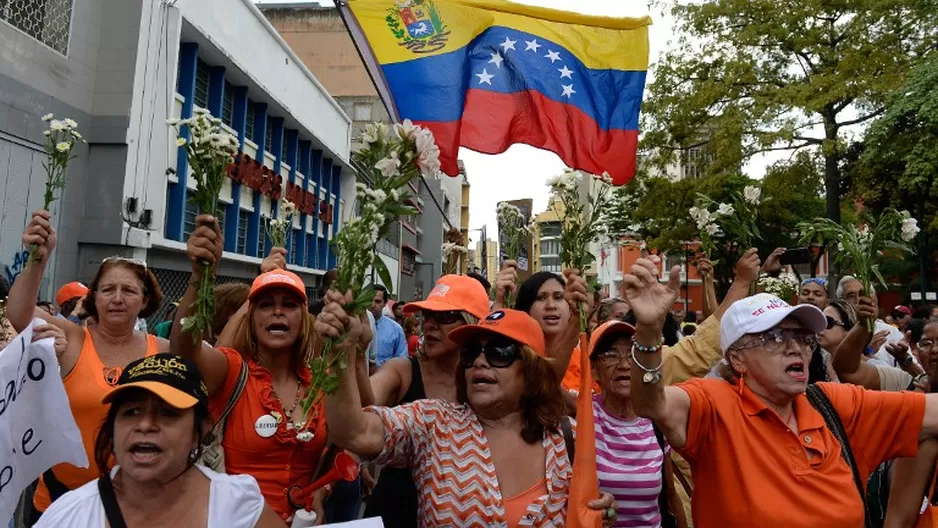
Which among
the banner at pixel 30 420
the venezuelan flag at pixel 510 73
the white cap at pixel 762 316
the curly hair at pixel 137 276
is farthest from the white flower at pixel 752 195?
the banner at pixel 30 420

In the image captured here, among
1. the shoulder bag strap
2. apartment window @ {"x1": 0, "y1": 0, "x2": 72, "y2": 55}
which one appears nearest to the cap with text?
the shoulder bag strap

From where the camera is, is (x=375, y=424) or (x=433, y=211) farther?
(x=433, y=211)

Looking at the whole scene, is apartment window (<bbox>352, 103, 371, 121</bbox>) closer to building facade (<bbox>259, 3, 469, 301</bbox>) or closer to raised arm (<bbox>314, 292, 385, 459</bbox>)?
building facade (<bbox>259, 3, 469, 301</bbox>)

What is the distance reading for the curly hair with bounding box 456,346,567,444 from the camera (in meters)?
2.80

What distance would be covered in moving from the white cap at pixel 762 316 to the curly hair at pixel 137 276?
261 cm

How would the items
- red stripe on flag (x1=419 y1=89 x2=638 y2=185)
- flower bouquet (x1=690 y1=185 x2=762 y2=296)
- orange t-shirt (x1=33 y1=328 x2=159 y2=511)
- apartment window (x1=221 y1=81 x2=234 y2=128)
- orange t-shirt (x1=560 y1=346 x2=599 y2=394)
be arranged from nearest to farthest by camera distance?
orange t-shirt (x1=33 y1=328 x2=159 y2=511) → orange t-shirt (x1=560 y1=346 x2=599 y2=394) → flower bouquet (x1=690 y1=185 x2=762 y2=296) → red stripe on flag (x1=419 y1=89 x2=638 y2=185) → apartment window (x1=221 y1=81 x2=234 y2=128)

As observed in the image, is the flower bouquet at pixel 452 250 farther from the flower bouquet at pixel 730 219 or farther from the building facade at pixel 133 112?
the building facade at pixel 133 112

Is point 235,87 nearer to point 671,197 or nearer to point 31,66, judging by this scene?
point 31,66

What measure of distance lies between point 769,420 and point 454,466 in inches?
47.1

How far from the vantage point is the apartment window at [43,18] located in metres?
10.4

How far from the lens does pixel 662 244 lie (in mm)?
23109

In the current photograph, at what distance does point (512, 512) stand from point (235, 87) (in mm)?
18749

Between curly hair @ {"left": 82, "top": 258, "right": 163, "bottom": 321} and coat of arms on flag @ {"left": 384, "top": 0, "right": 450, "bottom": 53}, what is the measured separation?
10.9 ft

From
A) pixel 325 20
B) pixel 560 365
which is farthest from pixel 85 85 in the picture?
pixel 325 20
